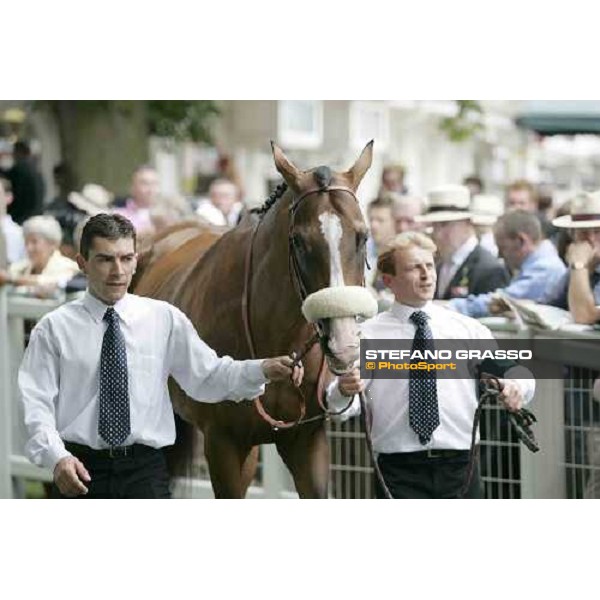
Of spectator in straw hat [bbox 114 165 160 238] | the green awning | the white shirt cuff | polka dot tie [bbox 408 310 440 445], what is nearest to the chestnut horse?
polka dot tie [bbox 408 310 440 445]

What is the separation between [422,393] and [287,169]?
1057 millimetres

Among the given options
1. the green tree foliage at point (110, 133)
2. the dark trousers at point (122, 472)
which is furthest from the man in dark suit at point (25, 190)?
the dark trousers at point (122, 472)

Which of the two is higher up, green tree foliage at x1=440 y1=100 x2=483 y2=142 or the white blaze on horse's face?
Answer: green tree foliage at x1=440 y1=100 x2=483 y2=142

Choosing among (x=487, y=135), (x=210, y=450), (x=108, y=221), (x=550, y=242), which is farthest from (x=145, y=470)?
(x=487, y=135)

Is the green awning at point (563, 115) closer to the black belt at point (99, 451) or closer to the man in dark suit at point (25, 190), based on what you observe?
the black belt at point (99, 451)

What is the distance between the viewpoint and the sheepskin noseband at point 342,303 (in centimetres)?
526

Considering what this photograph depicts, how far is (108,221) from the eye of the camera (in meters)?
5.70

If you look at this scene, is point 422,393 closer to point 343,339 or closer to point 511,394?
point 511,394

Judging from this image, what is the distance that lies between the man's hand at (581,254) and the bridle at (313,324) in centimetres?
→ 108

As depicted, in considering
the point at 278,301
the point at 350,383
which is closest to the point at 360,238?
the point at 278,301

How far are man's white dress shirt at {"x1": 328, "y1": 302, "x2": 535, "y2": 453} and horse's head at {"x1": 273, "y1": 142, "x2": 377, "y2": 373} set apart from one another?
0.52m

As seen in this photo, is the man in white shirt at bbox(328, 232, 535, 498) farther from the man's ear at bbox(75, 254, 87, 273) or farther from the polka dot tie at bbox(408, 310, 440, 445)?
the man's ear at bbox(75, 254, 87, 273)

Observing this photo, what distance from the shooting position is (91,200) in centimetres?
692

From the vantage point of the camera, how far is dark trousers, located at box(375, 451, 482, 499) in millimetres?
5961
